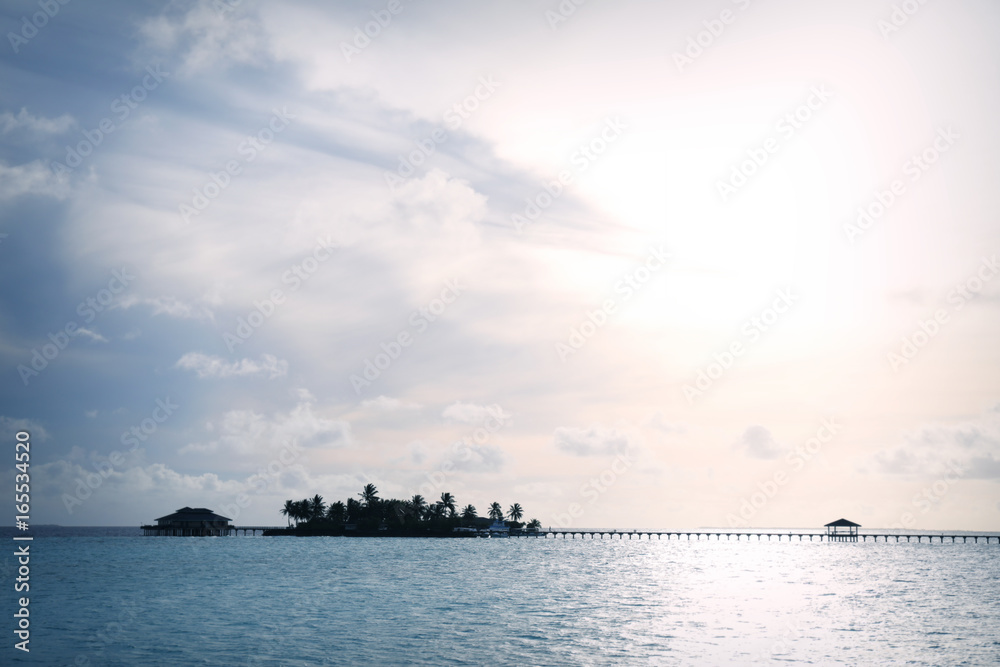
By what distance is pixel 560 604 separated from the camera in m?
58.8

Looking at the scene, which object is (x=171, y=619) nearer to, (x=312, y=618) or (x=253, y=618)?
(x=253, y=618)

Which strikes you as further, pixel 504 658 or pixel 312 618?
pixel 312 618

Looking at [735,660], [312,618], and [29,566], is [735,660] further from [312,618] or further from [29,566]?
[29,566]

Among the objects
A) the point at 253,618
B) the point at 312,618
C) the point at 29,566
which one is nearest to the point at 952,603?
the point at 312,618

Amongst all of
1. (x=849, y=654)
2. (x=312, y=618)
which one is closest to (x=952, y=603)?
(x=849, y=654)

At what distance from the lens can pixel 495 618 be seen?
50.0 m

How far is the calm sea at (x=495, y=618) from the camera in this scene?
38031 mm

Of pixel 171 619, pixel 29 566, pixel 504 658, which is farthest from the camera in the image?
pixel 29 566

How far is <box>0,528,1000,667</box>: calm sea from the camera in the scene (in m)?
38.0

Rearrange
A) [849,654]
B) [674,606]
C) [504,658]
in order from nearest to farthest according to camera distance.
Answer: [504,658] < [849,654] < [674,606]

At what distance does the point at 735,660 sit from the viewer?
37.2 m

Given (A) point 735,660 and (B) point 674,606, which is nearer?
(A) point 735,660

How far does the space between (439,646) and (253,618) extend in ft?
58.7

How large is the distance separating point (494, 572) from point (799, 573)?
1637 inches
